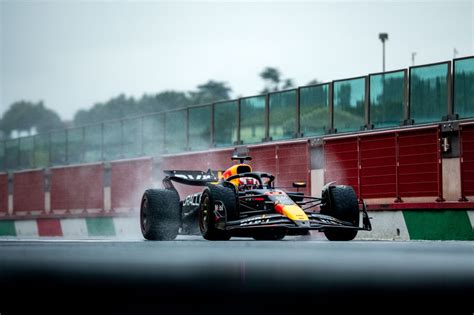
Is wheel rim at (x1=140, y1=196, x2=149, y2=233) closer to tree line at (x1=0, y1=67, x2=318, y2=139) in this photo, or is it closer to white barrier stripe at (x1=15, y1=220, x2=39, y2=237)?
white barrier stripe at (x1=15, y1=220, x2=39, y2=237)

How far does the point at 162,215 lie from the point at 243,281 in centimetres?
1166

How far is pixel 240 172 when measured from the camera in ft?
65.2

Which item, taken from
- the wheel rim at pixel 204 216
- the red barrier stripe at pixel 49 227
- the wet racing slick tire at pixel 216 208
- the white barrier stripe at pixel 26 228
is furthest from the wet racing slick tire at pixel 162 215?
the white barrier stripe at pixel 26 228

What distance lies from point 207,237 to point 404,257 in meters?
7.40

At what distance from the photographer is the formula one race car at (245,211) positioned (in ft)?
57.7

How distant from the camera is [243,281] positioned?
332 inches

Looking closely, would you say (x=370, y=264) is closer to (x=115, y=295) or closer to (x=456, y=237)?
(x=115, y=295)

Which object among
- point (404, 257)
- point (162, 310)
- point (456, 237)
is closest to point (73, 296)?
point (162, 310)

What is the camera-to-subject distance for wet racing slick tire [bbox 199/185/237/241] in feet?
58.6

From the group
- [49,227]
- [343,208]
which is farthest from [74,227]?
[343,208]

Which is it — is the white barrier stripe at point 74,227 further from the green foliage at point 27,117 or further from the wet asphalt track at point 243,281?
the green foliage at point 27,117

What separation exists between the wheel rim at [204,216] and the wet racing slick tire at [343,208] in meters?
2.21

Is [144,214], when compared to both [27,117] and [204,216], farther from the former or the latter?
[27,117]

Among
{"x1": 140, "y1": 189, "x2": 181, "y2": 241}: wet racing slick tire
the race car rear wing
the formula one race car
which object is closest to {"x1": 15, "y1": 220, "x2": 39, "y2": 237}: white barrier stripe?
the race car rear wing
